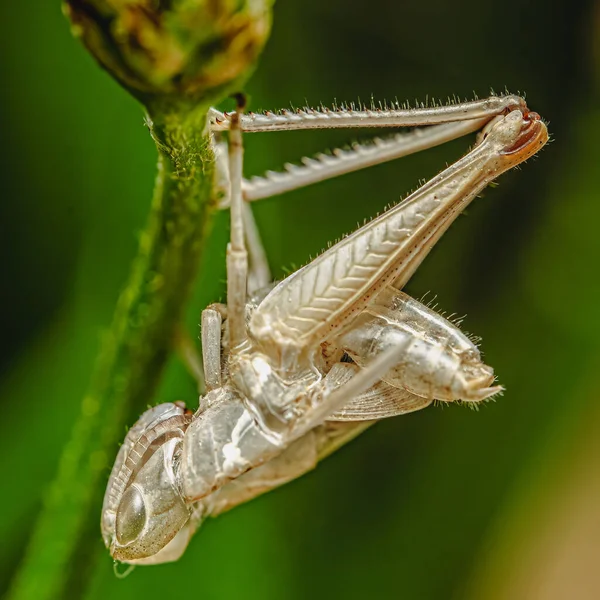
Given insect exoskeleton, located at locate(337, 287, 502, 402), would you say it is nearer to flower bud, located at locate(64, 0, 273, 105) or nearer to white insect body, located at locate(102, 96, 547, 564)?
white insect body, located at locate(102, 96, 547, 564)

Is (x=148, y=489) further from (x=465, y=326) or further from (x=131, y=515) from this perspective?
(x=465, y=326)

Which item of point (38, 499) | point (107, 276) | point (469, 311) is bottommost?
point (38, 499)

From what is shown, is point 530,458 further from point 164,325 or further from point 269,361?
point 164,325

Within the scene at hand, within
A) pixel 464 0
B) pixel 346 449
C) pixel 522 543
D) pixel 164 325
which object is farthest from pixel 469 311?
pixel 164 325

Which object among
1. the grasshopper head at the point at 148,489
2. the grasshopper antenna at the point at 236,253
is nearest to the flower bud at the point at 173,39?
the grasshopper antenna at the point at 236,253

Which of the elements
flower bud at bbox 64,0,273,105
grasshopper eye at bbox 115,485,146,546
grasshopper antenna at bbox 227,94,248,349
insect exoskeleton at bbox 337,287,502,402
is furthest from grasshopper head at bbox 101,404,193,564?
flower bud at bbox 64,0,273,105

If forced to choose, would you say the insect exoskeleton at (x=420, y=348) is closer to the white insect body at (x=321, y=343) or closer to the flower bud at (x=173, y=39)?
the white insect body at (x=321, y=343)
